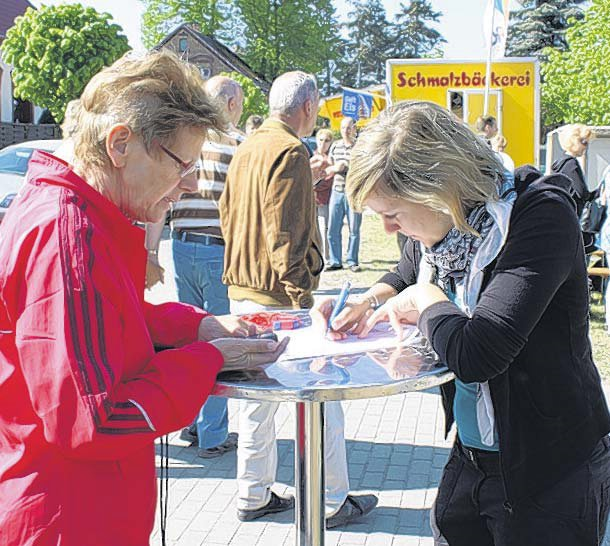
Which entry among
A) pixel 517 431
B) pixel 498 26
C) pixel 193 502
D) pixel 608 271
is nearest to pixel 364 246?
pixel 498 26

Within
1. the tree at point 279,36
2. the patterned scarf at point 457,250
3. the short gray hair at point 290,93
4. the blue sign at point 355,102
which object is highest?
the tree at point 279,36

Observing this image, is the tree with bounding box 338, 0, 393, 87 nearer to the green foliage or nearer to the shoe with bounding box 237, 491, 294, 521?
Answer: the green foliage

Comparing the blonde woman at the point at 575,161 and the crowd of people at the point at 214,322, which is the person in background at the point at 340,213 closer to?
the blonde woman at the point at 575,161

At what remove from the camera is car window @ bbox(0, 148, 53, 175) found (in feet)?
34.8

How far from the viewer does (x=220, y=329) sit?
200cm

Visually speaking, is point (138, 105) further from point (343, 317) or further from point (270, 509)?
point (270, 509)

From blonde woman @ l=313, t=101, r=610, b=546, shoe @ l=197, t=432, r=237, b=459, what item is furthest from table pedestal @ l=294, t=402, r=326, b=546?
shoe @ l=197, t=432, r=237, b=459

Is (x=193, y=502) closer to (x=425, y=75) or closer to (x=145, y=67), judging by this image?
(x=145, y=67)

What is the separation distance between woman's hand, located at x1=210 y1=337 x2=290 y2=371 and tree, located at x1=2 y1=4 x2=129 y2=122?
32441 mm

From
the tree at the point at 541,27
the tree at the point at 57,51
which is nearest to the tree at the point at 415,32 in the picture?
the tree at the point at 541,27

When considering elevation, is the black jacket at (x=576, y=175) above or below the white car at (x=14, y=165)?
below

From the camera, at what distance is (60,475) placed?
1.49 metres

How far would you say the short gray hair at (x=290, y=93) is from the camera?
12.7 feet

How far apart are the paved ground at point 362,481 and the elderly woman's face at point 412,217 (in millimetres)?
2005
